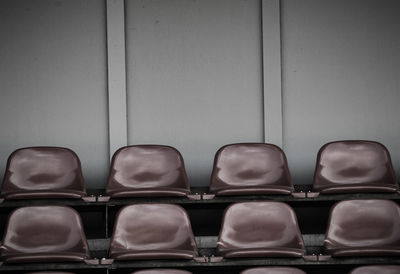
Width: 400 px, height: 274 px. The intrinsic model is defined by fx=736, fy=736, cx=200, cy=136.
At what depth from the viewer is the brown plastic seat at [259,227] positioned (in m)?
3.87

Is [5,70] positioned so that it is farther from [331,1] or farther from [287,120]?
[331,1]

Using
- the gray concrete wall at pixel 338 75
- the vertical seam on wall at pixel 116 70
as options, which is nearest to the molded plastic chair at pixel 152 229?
the vertical seam on wall at pixel 116 70

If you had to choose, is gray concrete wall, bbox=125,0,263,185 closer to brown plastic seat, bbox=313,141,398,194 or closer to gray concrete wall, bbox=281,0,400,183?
gray concrete wall, bbox=281,0,400,183

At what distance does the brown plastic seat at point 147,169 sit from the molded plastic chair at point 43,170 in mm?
232

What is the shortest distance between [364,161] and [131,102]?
62.4 inches

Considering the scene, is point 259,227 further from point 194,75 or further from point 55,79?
point 55,79

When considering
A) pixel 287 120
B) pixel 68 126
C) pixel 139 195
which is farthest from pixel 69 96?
pixel 287 120

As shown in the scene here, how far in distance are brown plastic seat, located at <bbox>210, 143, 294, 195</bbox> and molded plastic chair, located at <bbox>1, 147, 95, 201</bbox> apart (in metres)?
0.84

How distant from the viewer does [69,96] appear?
4.93 meters

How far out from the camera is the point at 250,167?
4.51m

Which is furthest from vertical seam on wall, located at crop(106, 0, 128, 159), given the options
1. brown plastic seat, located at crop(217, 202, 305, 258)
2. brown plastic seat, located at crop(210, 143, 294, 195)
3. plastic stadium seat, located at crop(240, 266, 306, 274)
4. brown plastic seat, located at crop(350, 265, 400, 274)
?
brown plastic seat, located at crop(350, 265, 400, 274)

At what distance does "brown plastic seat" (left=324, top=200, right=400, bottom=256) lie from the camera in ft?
→ 12.8

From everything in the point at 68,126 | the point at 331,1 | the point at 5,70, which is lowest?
the point at 68,126

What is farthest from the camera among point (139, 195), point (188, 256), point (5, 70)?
point (5, 70)
